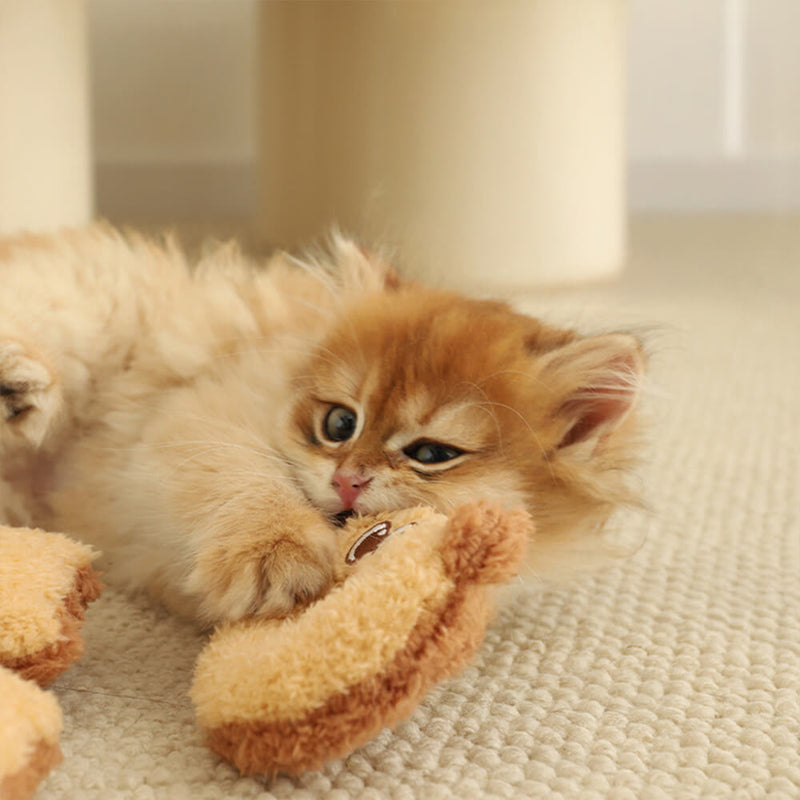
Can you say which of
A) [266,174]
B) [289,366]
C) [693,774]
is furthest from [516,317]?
[266,174]

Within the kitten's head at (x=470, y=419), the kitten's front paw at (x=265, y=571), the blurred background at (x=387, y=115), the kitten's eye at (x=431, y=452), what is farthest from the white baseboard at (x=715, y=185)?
the kitten's front paw at (x=265, y=571)

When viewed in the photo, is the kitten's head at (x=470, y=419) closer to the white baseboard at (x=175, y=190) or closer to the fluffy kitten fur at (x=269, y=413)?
the fluffy kitten fur at (x=269, y=413)

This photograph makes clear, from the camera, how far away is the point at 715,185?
436cm

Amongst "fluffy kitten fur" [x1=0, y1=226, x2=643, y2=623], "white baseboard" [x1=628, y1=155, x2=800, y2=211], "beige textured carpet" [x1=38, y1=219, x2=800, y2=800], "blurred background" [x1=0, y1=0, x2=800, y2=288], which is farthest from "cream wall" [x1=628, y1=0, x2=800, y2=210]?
"fluffy kitten fur" [x1=0, y1=226, x2=643, y2=623]

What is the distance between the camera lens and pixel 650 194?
443cm

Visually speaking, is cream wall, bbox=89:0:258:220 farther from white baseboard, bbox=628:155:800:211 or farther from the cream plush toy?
the cream plush toy

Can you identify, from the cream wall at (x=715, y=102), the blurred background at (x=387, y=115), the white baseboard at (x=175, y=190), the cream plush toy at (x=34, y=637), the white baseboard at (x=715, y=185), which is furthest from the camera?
the white baseboard at (x=715, y=185)

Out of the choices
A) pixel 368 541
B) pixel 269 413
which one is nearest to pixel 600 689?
pixel 368 541

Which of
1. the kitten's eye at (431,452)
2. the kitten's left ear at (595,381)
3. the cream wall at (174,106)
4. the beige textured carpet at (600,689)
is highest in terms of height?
the cream wall at (174,106)

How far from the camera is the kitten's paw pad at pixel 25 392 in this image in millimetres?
1188

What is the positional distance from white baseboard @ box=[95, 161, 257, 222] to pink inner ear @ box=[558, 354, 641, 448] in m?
2.84

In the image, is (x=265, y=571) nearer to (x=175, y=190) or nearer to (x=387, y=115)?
(x=387, y=115)

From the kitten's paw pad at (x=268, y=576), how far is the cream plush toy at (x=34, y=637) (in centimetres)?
11

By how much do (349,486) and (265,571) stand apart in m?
0.11
